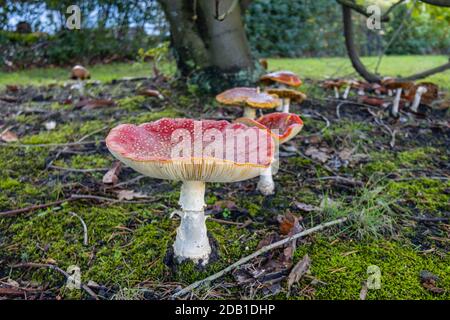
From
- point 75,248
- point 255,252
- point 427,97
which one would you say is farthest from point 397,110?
point 75,248

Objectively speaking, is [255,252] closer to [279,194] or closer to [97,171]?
[279,194]

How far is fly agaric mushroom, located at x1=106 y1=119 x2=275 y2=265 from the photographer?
5.12 ft

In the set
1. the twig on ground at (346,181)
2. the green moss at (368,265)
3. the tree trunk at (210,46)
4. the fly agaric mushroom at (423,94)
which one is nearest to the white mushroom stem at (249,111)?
the twig on ground at (346,181)

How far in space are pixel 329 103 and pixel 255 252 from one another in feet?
9.85

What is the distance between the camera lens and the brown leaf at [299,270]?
1786mm

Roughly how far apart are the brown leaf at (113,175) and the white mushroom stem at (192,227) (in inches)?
37.8

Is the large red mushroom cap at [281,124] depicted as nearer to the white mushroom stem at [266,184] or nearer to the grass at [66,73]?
the white mushroom stem at [266,184]

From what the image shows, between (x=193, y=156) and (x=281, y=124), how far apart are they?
43.2 inches

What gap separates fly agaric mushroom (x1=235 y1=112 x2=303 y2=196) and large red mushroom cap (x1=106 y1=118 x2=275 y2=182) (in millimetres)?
A: 379

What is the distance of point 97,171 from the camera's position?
2855 millimetres

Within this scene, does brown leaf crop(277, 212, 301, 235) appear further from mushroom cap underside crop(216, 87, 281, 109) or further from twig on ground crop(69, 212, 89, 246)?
twig on ground crop(69, 212, 89, 246)

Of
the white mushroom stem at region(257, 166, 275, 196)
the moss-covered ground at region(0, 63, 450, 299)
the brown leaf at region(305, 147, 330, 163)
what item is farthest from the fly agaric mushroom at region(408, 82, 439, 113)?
the white mushroom stem at region(257, 166, 275, 196)

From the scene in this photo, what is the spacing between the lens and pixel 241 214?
7.86ft

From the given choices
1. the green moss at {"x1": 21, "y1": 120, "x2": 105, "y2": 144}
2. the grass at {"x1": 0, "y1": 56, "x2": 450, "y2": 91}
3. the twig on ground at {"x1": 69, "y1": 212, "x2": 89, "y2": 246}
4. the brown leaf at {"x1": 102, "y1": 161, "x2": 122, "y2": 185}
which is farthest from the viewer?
the grass at {"x1": 0, "y1": 56, "x2": 450, "y2": 91}
